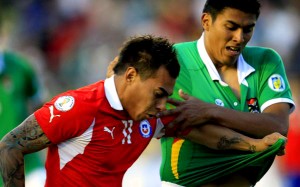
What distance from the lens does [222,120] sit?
5.84 metres

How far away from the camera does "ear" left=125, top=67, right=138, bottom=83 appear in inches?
205

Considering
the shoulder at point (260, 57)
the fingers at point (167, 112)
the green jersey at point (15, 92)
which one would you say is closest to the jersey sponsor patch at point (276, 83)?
the shoulder at point (260, 57)

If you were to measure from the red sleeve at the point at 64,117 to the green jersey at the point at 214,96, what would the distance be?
1.15m

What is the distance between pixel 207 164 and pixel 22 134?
5.27 ft

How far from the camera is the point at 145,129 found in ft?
18.1

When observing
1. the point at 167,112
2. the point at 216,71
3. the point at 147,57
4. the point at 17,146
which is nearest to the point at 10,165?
the point at 17,146

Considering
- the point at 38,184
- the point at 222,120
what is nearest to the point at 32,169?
the point at 38,184

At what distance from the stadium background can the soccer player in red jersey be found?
7.95 metres

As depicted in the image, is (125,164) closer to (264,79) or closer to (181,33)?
(264,79)

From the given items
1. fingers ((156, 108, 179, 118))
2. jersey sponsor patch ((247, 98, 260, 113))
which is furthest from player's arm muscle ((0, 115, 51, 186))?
jersey sponsor patch ((247, 98, 260, 113))

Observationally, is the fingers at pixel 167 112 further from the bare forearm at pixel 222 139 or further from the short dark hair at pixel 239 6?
the short dark hair at pixel 239 6

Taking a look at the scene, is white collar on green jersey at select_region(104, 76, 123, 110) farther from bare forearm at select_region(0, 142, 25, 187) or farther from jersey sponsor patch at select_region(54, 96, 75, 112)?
bare forearm at select_region(0, 142, 25, 187)

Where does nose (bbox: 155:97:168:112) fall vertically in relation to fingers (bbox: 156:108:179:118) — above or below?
above

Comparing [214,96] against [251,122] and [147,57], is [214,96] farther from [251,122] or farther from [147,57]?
[147,57]
